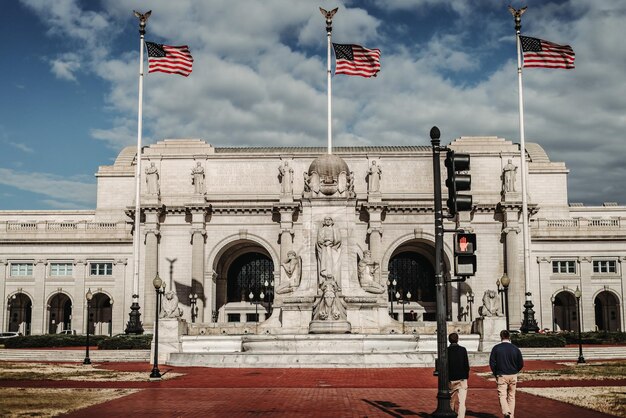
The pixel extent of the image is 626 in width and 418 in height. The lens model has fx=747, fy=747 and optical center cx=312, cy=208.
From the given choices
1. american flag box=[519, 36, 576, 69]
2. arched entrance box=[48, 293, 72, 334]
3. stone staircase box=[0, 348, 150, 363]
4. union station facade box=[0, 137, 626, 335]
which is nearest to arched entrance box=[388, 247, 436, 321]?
union station facade box=[0, 137, 626, 335]

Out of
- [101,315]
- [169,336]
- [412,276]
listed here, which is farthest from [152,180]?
[169,336]

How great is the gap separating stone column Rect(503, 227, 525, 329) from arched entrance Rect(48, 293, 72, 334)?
46853 millimetres

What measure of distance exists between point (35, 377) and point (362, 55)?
1260 inches

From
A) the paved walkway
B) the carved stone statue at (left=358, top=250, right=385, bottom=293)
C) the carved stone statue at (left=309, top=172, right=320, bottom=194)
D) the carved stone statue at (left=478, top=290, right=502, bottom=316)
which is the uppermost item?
the carved stone statue at (left=309, top=172, right=320, bottom=194)

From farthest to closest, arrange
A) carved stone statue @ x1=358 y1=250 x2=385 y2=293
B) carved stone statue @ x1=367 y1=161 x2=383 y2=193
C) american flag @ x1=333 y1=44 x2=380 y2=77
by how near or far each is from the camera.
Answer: carved stone statue @ x1=367 y1=161 x2=383 y2=193, american flag @ x1=333 y1=44 x2=380 y2=77, carved stone statue @ x1=358 y1=250 x2=385 y2=293

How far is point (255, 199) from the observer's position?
76.2m

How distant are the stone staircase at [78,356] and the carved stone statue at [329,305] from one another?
9.76 metres

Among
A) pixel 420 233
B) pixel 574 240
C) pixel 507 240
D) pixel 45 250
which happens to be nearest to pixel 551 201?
pixel 574 240

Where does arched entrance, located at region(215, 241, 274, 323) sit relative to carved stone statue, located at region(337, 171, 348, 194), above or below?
below

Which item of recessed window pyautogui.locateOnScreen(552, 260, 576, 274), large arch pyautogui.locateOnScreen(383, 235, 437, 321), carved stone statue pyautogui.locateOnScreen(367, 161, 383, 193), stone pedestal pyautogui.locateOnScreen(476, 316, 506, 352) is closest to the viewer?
stone pedestal pyautogui.locateOnScreen(476, 316, 506, 352)

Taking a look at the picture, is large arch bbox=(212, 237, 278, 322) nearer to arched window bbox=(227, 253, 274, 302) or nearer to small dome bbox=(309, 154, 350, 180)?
arched window bbox=(227, 253, 274, 302)

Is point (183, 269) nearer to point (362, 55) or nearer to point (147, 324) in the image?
point (147, 324)

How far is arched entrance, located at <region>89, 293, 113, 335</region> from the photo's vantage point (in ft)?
266

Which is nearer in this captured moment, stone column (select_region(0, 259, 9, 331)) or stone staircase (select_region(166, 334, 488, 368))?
stone staircase (select_region(166, 334, 488, 368))
